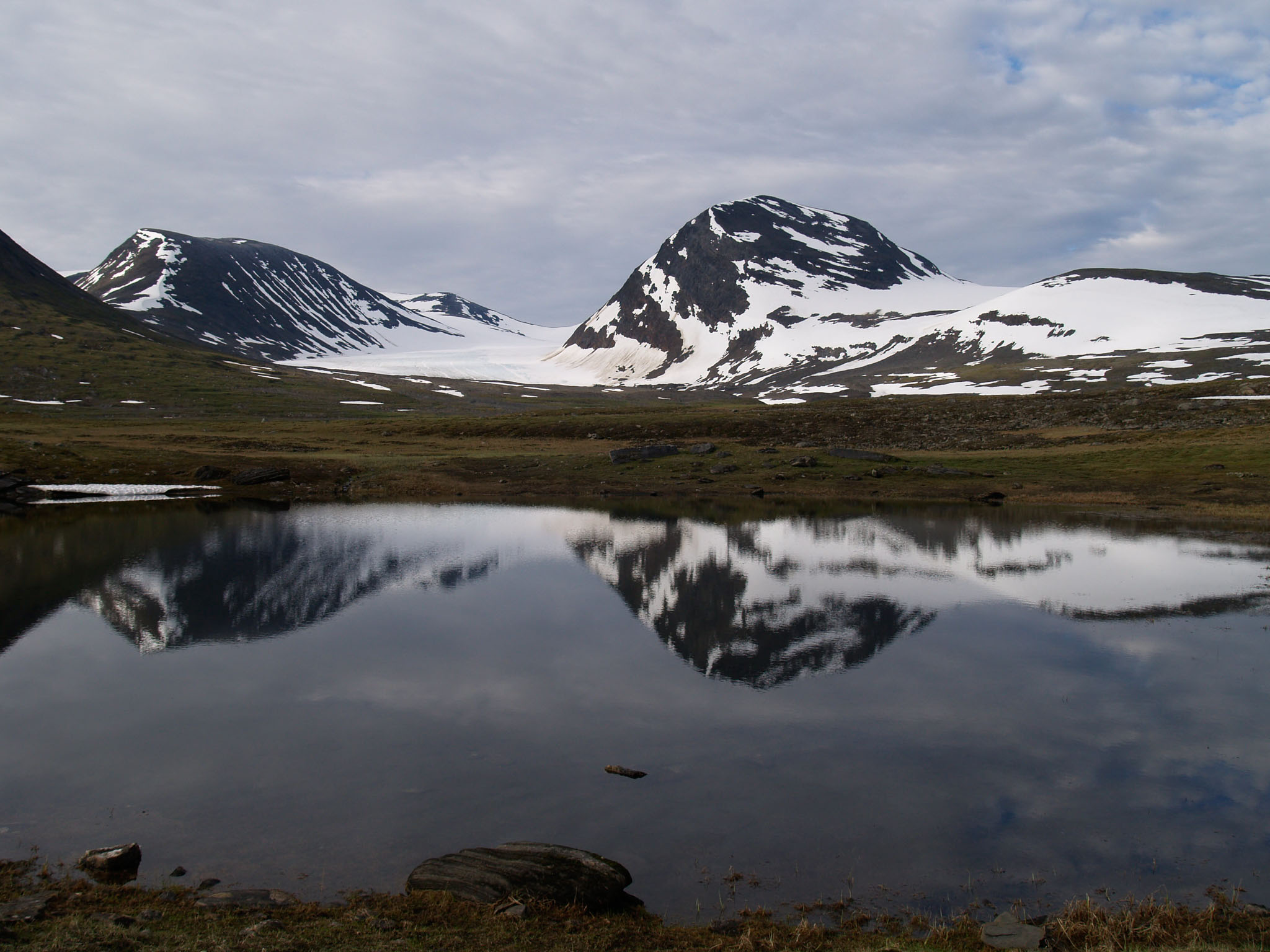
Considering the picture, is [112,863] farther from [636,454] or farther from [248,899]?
[636,454]

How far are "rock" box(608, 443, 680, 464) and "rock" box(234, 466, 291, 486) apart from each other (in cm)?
2845

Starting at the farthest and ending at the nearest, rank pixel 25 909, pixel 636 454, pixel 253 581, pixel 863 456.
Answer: pixel 636 454 → pixel 863 456 → pixel 253 581 → pixel 25 909

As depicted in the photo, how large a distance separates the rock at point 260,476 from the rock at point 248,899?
61.8 metres

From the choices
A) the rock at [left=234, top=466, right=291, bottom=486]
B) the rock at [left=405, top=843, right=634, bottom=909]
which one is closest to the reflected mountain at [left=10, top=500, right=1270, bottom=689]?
the rock at [left=405, top=843, right=634, bottom=909]

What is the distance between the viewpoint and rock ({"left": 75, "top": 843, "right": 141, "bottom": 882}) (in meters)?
12.4

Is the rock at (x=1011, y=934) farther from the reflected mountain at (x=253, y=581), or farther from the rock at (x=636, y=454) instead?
the rock at (x=636, y=454)

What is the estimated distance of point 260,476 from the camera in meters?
68.8

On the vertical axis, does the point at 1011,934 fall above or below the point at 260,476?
below

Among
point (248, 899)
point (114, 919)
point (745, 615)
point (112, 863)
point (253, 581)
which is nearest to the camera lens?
point (114, 919)

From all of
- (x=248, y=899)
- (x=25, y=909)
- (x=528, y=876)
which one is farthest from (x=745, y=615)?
(x=25, y=909)

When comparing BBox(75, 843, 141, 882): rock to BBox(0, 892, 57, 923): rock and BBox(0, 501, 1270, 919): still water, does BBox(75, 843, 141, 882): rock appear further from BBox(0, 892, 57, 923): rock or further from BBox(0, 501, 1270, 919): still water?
BBox(0, 892, 57, 923): rock

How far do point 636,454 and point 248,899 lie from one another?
66654mm

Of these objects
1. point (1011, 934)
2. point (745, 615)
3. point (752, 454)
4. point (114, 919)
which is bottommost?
point (745, 615)

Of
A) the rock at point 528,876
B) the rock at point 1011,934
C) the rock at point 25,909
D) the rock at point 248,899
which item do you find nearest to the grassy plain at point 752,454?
the rock at point 528,876
